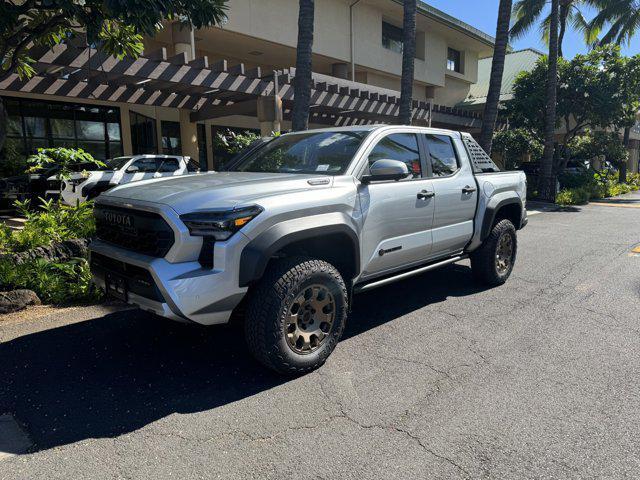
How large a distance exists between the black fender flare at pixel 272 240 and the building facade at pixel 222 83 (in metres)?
7.40

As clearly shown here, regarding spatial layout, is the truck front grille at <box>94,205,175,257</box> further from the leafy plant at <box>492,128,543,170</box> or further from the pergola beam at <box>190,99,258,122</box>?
the leafy plant at <box>492,128,543,170</box>

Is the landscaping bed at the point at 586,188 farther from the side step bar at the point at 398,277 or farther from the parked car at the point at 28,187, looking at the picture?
the parked car at the point at 28,187

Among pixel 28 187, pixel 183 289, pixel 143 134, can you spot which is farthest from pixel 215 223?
pixel 143 134

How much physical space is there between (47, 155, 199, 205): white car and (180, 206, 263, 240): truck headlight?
7817 mm

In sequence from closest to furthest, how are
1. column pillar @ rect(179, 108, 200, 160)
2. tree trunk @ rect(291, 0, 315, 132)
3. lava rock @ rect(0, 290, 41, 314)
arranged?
lava rock @ rect(0, 290, 41, 314) → tree trunk @ rect(291, 0, 315, 132) → column pillar @ rect(179, 108, 200, 160)

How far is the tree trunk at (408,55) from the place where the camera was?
11648mm

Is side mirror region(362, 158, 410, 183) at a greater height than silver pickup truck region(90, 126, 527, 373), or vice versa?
side mirror region(362, 158, 410, 183)

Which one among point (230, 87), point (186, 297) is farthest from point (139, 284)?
point (230, 87)

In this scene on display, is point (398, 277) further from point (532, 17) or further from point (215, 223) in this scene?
point (532, 17)

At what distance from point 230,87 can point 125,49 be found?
5857 mm

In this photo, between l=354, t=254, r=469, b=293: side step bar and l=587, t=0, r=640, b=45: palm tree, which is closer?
l=354, t=254, r=469, b=293: side step bar

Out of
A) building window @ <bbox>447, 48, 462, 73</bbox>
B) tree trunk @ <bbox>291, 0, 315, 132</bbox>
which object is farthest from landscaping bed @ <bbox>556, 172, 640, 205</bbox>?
tree trunk @ <bbox>291, 0, 315, 132</bbox>

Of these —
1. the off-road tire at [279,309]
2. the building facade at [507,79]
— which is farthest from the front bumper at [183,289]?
the building facade at [507,79]

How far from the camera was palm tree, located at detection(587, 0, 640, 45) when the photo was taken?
25.7 meters
